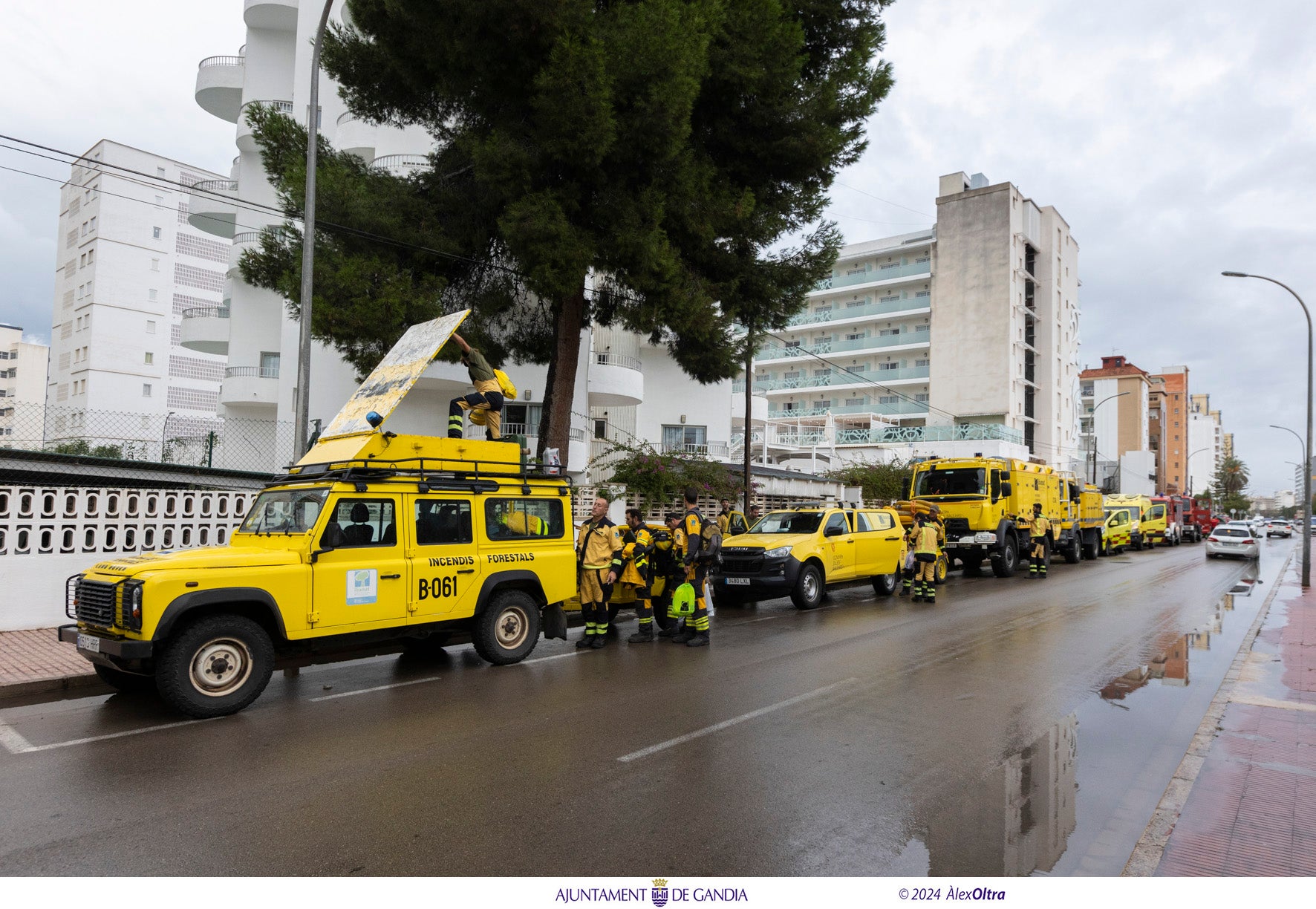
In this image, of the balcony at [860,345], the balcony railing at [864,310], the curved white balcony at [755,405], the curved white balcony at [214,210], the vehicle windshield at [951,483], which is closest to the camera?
the vehicle windshield at [951,483]

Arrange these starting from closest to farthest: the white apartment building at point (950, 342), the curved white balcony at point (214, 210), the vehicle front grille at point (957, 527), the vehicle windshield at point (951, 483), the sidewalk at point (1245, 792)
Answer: the sidewalk at point (1245, 792) → the vehicle front grille at point (957, 527) → the vehicle windshield at point (951, 483) → the curved white balcony at point (214, 210) → the white apartment building at point (950, 342)

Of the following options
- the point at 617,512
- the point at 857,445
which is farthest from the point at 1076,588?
the point at 857,445

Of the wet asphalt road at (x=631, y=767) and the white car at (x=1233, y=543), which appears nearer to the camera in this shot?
the wet asphalt road at (x=631, y=767)

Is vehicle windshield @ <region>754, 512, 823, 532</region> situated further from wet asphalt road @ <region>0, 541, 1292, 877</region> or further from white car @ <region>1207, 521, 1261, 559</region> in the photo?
white car @ <region>1207, 521, 1261, 559</region>

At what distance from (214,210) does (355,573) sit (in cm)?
2887

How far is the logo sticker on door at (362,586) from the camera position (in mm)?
7445

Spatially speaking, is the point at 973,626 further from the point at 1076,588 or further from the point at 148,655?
the point at 148,655

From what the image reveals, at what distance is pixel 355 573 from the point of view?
7.48 metres

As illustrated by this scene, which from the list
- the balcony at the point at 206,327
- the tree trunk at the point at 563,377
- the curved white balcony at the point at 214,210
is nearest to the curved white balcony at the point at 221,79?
the curved white balcony at the point at 214,210

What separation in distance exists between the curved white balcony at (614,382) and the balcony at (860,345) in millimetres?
33399

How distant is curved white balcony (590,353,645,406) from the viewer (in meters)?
25.6

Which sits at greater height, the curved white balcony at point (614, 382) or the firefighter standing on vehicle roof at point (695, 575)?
the curved white balcony at point (614, 382)

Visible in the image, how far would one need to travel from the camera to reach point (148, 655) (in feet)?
20.8

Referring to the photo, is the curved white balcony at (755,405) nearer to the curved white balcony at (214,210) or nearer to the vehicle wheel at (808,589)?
the curved white balcony at (214,210)
